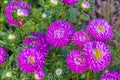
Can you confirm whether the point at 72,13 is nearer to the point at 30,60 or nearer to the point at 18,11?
the point at 18,11

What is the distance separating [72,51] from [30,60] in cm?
19

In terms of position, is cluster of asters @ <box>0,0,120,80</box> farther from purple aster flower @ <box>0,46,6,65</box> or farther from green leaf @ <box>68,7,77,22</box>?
green leaf @ <box>68,7,77,22</box>

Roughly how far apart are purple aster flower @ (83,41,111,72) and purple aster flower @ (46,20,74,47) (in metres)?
0.14

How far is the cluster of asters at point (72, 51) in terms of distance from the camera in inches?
66.6

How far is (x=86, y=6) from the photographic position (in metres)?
1.95

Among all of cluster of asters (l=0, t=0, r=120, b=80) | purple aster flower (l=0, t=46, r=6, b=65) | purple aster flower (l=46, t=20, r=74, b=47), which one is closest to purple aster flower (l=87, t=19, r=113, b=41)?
cluster of asters (l=0, t=0, r=120, b=80)

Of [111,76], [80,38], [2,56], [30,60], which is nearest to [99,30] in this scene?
[80,38]

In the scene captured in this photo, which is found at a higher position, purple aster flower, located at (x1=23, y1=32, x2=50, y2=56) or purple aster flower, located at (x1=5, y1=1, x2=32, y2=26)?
purple aster flower, located at (x1=5, y1=1, x2=32, y2=26)

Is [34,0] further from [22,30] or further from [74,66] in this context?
[74,66]

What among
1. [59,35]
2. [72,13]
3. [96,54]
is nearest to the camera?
[96,54]

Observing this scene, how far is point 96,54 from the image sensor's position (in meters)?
1.68

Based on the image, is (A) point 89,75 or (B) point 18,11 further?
(A) point 89,75

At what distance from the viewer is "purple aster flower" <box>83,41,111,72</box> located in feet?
5.47

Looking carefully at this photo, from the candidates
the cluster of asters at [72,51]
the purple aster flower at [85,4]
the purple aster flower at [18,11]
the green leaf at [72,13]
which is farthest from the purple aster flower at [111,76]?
the green leaf at [72,13]
